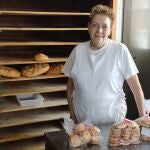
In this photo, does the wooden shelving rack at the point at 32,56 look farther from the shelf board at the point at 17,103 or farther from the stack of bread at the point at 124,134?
the stack of bread at the point at 124,134

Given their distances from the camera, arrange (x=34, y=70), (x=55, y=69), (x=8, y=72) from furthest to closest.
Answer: (x=55, y=69) < (x=34, y=70) < (x=8, y=72)

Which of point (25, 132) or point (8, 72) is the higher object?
point (8, 72)

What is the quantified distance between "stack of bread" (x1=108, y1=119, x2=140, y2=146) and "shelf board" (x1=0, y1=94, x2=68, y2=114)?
3.50ft

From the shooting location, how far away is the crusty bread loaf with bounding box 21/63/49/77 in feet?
7.84

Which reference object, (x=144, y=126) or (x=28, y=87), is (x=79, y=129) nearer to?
(x=144, y=126)

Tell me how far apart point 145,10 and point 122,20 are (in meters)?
0.26

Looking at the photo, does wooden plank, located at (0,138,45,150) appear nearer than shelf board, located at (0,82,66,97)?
No

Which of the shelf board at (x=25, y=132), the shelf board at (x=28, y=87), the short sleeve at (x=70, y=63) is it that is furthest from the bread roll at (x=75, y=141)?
the shelf board at (x=25, y=132)

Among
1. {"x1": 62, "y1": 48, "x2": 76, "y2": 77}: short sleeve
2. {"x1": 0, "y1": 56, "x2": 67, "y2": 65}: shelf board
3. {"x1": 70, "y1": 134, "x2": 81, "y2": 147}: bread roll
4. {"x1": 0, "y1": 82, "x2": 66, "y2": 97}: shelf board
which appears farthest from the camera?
{"x1": 0, "y1": 82, "x2": 66, "y2": 97}: shelf board

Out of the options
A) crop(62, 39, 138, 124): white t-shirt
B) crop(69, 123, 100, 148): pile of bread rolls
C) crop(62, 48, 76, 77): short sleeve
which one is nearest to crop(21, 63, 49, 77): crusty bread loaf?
crop(62, 48, 76, 77): short sleeve

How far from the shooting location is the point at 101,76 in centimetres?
178

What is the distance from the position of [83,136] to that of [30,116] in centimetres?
117

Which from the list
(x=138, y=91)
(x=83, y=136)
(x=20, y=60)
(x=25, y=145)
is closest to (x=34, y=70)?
(x=20, y=60)

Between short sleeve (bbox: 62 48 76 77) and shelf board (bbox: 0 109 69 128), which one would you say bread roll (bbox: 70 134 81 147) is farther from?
shelf board (bbox: 0 109 69 128)
